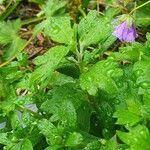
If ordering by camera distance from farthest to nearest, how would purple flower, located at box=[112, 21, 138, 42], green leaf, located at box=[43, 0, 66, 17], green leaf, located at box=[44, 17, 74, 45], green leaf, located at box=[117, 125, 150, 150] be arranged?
green leaf, located at box=[43, 0, 66, 17]
purple flower, located at box=[112, 21, 138, 42]
green leaf, located at box=[44, 17, 74, 45]
green leaf, located at box=[117, 125, 150, 150]

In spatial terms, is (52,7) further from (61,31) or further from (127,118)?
(127,118)

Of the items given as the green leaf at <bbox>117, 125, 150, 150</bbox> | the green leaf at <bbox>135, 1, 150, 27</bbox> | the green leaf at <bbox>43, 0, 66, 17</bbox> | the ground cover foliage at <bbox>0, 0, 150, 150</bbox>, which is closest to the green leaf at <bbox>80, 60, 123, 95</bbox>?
the ground cover foliage at <bbox>0, 0, 150, 150</bbox>

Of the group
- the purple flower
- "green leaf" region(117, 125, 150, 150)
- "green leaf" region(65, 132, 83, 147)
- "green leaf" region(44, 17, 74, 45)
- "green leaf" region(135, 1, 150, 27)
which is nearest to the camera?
"green leaf" region(117, 125, 150, 150)

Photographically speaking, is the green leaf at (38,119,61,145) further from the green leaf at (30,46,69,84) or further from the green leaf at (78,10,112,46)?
the green leaf at (78,10,112,46)

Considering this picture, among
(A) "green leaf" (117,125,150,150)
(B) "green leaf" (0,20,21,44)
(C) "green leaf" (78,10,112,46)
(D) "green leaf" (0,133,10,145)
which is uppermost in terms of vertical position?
(C) "green leaf" (78,10,112,46)

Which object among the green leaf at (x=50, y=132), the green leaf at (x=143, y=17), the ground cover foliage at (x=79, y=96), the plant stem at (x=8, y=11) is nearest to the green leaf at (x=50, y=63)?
the ground cover foliage at (x=79, y=96)

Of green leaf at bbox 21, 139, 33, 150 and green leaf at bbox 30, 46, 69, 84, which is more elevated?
green leaf at bbox 30, 46, 69, 84

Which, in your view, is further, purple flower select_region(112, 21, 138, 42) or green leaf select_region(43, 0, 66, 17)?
green leaf select_region(43, 0, 66, 17)
